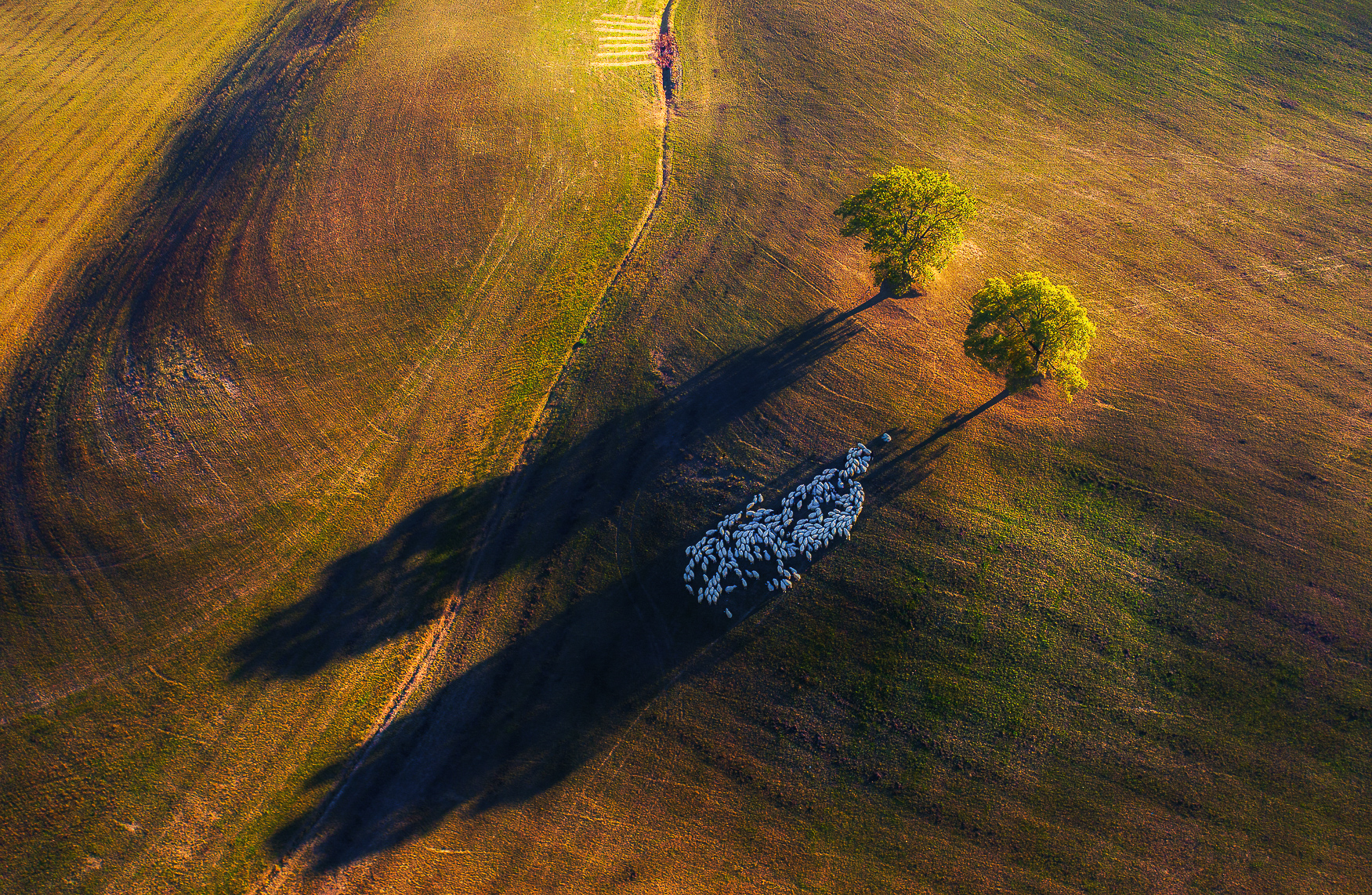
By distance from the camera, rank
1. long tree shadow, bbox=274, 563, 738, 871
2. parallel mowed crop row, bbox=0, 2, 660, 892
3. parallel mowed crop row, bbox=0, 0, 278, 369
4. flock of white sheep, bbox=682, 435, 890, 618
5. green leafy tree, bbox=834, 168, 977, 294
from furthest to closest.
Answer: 1. parallel mowed crop row, bbox=0, 0, 278, 369
2. green leafy tree, bbox=834, 168, 977, 294
3. flock of white sheep, bbox=682, 435, 890, 618
4. parallel mowed crop row, bbox=0, 2, 660, 892
5. long tree shadow, bbox=274, 563, 738, 871

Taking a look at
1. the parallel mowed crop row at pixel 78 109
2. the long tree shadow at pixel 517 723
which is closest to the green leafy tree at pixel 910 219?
the long tree shadow at pixel 517 723

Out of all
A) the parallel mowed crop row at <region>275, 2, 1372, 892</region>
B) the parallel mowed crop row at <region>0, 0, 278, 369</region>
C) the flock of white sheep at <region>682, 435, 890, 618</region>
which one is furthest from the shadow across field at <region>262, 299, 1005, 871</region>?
the parallel mowed crop row at <region>0, 0, 278, 369</region>

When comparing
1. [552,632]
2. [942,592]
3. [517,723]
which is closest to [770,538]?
[942,592]

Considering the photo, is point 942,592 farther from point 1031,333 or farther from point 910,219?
point 910,219

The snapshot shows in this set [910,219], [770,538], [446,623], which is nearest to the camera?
[446,623]

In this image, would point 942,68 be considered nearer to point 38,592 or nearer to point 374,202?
point 374,202

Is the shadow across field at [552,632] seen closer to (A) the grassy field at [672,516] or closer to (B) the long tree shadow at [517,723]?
(B) the long tree shadow at [517,723]

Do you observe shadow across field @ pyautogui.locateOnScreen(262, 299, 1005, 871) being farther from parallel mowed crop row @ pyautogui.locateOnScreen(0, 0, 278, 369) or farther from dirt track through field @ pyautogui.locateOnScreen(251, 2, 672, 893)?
parallel mowed crop row @ pyautogui.locateOnScreen(0, 0, 278, 369)
